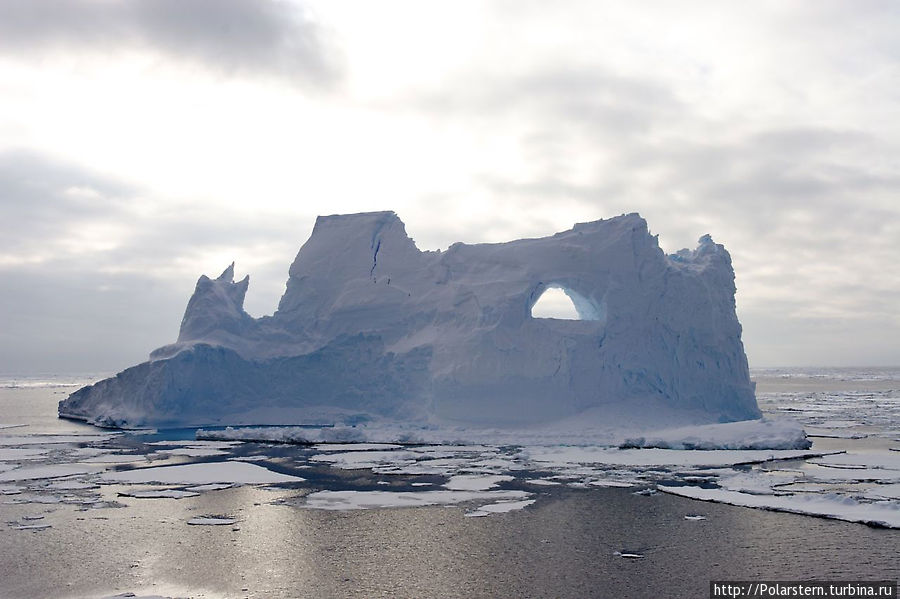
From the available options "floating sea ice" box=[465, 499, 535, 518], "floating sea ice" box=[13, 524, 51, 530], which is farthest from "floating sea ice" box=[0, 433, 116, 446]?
"floating sea ice" box=[465, 499, 535, 518]

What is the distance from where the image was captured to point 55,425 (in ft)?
87.4

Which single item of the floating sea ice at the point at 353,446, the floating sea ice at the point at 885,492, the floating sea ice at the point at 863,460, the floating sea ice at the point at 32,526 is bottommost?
the floating sea ice at the point at 863,460

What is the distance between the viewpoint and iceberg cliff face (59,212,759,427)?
848 inches

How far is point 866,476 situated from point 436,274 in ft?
46.9

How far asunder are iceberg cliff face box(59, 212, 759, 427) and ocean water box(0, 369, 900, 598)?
4.29 m

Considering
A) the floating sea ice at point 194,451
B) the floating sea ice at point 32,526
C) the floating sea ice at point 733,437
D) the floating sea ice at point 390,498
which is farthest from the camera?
the floating sea ice at point 194,451

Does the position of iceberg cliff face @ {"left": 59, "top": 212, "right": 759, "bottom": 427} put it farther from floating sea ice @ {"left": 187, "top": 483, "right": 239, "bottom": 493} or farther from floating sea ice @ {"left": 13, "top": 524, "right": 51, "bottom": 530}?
floating sea ice @ {"left": 13, "top": 524, "right": 51, "bottom": 530}

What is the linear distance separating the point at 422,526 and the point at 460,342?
12.1 meters

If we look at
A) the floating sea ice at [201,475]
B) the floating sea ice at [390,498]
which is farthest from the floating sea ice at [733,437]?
the floating sea ice at [201,475]

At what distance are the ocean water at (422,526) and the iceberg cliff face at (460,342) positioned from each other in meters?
4.29

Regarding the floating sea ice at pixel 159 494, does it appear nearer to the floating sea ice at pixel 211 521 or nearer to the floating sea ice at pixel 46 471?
the floating sea ice at pixel 211 521

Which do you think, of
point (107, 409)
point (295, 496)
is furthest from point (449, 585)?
point (107, 409)

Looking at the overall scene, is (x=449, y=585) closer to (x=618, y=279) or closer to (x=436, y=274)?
(x=618, y=279)

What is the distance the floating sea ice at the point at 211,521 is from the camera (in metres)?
10.5
